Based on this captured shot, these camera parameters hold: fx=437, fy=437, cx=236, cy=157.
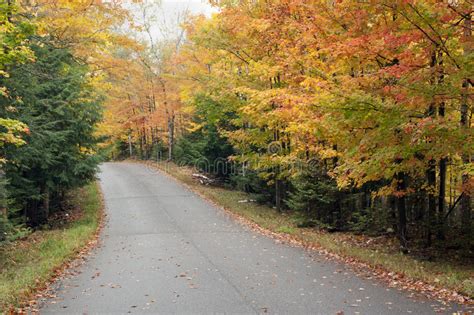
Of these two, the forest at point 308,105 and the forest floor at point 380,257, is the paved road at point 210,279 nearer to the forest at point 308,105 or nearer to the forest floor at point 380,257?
the forest floor at point 380,257

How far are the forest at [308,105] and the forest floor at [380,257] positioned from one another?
0.69 meters

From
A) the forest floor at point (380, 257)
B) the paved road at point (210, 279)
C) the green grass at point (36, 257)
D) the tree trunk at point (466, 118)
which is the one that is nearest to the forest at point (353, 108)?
the tree trunk at point (466, 118)

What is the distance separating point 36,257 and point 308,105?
834 centimetres

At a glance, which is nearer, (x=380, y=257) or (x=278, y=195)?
(x=380, y=257)

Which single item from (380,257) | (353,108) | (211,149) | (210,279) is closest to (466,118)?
(353,108)

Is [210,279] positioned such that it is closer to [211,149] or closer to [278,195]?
[278,195]

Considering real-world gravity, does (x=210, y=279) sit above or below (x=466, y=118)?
below

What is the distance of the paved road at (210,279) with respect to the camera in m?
7.21

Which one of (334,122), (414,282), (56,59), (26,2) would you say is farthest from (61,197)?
(414,282)

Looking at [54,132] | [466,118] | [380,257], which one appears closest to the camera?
[466,118]

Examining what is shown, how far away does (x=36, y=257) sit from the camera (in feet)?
38.9

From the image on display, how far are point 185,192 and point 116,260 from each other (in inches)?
547

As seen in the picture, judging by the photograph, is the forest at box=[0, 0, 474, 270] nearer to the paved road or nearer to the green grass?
the green grass

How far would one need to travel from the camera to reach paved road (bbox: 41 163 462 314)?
23.7 ft
